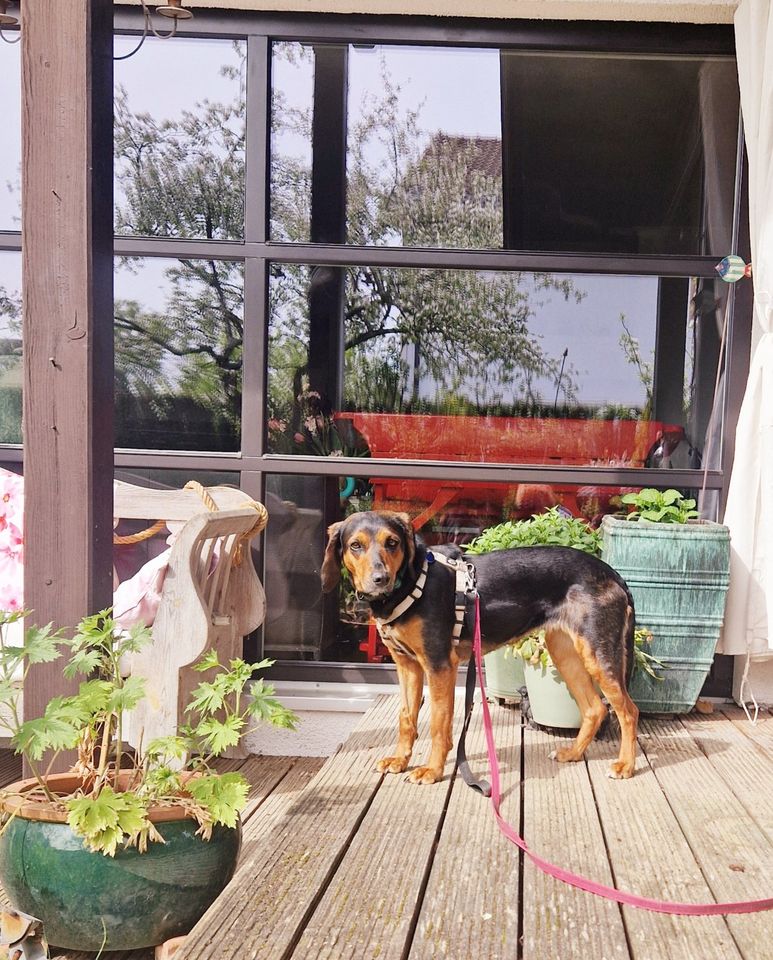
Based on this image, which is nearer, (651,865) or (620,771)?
(651,865)

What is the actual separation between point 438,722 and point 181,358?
2.27 metres

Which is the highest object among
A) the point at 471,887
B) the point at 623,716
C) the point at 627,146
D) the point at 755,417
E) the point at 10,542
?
the point at 627,146

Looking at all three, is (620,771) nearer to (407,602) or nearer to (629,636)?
(629,636)

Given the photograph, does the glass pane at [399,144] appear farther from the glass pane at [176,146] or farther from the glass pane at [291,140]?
the glass pane at [176,146]

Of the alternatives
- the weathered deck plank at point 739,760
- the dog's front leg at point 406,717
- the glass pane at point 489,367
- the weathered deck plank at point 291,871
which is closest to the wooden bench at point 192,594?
the glass pane at point 489,367

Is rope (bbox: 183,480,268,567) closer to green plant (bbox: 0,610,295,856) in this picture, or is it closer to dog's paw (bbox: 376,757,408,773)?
dog's paw (bbox: 376,757,408,773)

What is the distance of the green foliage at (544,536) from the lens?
12.0 feet

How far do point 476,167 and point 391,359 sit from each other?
38.1 inches

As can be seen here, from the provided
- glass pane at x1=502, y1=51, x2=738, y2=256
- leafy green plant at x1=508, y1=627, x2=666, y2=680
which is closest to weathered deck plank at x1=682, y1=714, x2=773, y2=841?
leafy green plant at x1=508, y1=627, x2=666, y2=680

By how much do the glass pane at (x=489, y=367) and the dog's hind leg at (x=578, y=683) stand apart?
125 centimetres

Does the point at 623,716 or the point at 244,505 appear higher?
the point at 244,505

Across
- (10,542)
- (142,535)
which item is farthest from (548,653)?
(10,542)

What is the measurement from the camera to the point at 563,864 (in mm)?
2203

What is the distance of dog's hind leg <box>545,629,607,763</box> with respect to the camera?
10.0 ft
